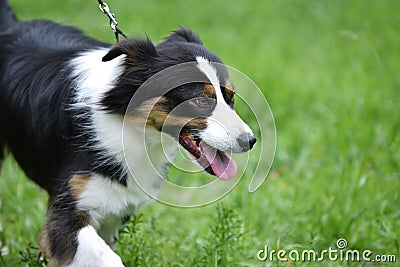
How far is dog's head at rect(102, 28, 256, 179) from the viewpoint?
3049 mm

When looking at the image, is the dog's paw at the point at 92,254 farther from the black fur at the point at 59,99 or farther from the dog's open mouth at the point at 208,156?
the dog's open mouth at the point at 208,156

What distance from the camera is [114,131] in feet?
10.6

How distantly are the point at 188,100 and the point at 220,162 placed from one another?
0.35 meters

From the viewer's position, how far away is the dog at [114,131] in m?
3.07

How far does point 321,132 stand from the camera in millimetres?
5711

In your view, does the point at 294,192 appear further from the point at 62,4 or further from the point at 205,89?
the point at 62,4

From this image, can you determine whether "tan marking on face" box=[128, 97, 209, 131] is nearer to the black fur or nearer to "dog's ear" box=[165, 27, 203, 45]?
the black fur

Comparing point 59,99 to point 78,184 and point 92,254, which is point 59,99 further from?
point 92,254

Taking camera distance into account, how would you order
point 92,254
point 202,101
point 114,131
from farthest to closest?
point 114,131 → point 202,101 → point 92,254

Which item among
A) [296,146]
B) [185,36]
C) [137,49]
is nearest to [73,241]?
[137,49]

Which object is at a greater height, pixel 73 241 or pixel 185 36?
pixel 185 36

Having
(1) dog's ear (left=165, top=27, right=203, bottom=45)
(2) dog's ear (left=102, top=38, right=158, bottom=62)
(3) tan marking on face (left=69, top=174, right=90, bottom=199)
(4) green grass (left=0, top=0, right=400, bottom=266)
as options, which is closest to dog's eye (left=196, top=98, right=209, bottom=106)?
(2) dog's ear (left=102, top=38, right=158, bottom=62)

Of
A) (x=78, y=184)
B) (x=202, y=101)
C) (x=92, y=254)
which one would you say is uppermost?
(x=202, y=101)

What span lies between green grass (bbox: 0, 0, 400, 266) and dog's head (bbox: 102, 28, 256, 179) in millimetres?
503
